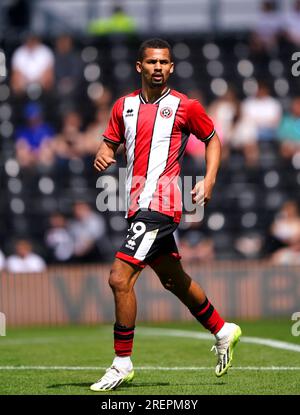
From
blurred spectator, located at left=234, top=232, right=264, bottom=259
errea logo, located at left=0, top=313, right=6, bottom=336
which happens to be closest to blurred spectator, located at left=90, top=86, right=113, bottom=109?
blurred spectator, located at left=234, top=232, right=264, bottom=259

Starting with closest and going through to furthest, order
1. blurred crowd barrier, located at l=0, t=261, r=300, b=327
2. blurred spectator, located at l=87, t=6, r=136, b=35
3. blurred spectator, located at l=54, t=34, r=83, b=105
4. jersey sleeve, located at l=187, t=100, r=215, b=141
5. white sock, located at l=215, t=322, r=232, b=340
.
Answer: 1. jersey sleeve, located at l=187, t=100, r=215, b=141
2. white sock, located at l=215, t=322, r=232, b=340
3. blurred crowd barrier, located at l=0, t=261, r=300, b=327
4. blurred spectator, located at l=54, t=34, r=83, b=105
5. blurred spectator, located at l=87, t=6, r=136, b=35

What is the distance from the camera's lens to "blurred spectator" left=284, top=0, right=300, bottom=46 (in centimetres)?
2100

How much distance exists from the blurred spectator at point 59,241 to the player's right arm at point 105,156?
29.7 feet

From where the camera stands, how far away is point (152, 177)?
8.39m

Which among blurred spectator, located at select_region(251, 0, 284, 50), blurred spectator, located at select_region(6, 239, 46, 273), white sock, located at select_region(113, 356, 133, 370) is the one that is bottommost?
blurred spectator, located at select_region(6, 239, 46, 273)

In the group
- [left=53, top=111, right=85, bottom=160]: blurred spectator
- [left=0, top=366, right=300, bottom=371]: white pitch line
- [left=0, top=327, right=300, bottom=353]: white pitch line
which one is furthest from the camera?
[left=53, top=111, right=85, bottom=160]: blurred spectator

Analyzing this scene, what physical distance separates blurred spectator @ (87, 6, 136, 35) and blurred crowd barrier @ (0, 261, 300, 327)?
7.13 metres

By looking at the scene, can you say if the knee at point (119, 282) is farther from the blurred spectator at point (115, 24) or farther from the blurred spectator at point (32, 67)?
the blurred spectator at point (115, 24)

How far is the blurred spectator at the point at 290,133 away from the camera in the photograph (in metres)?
19.2

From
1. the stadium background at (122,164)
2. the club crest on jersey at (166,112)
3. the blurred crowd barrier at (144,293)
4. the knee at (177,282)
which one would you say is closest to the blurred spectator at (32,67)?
the stadium background at (122,164)

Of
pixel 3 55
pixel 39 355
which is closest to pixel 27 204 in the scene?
pixel 3 55

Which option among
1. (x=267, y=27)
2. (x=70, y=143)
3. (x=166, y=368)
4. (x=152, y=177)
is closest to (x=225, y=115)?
(x=70, y=143)

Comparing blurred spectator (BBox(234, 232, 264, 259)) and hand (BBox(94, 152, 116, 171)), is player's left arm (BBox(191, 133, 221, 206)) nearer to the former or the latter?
hand (BBox(94, 152, 116, 171))
